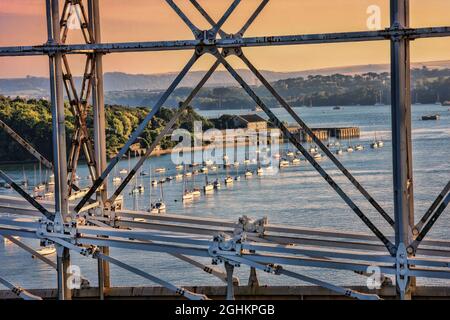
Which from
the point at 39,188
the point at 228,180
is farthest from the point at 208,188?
the point at 39,188

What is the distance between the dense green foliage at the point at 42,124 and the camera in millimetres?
74062

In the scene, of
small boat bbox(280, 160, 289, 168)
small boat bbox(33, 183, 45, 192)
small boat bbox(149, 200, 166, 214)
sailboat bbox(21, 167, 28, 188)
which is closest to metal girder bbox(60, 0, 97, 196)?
small boat bbox(149, 200, 166, 214)

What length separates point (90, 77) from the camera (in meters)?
11.9

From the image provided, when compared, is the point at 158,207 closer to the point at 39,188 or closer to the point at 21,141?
the point at 39,188

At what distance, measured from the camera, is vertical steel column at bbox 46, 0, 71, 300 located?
1046cm

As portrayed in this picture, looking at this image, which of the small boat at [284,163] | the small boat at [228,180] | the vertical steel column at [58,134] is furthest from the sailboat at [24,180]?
the vertical steel column at [58,134]

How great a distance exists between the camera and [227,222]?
36.4ft

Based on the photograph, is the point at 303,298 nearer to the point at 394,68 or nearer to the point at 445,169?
the point at 394,68

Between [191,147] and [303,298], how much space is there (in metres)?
89.5

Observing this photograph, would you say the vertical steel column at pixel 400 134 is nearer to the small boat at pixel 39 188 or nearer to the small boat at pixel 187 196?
the small boat at pixel 187 196

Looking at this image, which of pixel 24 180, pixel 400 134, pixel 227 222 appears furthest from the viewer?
pixel 24 180

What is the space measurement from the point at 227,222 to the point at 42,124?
2567 inches
